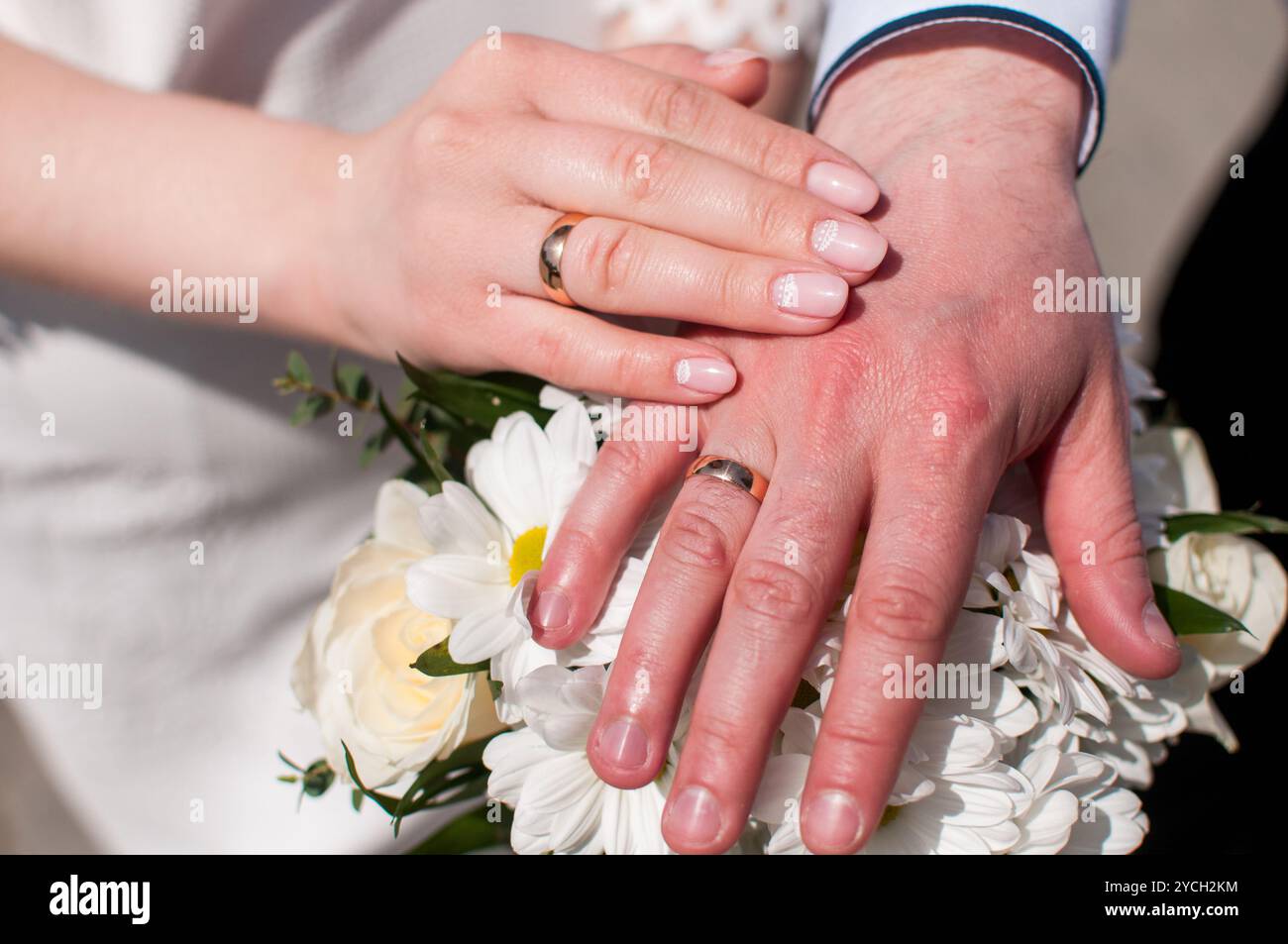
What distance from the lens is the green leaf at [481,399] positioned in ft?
2.94

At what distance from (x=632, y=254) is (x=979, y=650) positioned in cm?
47

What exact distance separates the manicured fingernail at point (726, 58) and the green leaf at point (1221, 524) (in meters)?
0.67

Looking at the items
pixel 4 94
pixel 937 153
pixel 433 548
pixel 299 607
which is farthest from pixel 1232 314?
pixel 4 94

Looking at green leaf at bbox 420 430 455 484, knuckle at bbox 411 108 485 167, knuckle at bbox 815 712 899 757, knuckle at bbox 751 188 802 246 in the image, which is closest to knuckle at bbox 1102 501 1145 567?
knuckle at bbox 815 712 899 757

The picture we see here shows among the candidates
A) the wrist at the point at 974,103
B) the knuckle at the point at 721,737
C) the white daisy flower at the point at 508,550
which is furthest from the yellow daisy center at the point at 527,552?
the wrist at the point at 974,103

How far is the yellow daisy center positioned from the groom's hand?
0.05 meters

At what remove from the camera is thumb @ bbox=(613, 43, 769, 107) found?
3.20ft

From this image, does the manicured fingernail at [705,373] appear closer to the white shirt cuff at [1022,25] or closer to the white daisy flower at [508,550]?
the white daisy flower at [508,550]

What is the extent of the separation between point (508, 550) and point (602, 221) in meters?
0.33

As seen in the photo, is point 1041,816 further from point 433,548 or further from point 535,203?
point 535,203

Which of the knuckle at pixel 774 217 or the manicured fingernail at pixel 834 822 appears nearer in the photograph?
the manicured fingernail at pixel 834 822

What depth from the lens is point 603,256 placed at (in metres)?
0.84

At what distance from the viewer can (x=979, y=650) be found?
2.47 ft

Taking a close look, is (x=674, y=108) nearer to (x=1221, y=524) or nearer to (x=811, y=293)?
(x=811, y=293)
